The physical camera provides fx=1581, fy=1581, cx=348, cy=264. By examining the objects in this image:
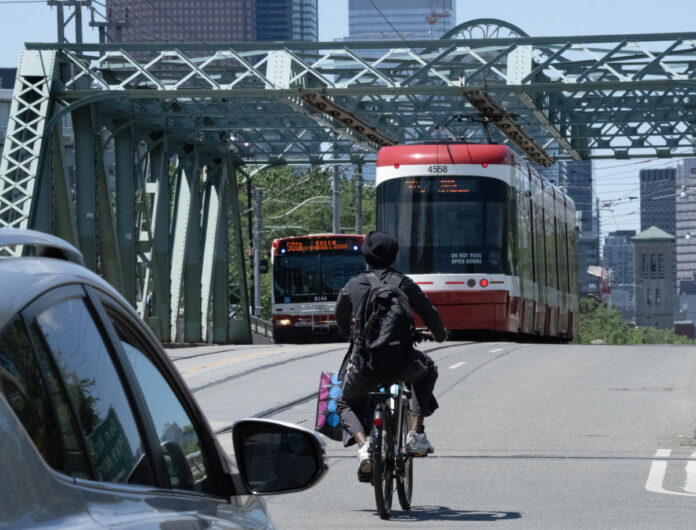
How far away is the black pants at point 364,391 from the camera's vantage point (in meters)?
9.17

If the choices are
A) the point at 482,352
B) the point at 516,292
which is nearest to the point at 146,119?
the point at 516,292

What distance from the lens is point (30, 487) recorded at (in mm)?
2045

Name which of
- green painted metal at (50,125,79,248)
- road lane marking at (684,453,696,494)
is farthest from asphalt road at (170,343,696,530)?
green painted metal at (50,125,79,248)

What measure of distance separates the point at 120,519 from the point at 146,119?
34202 millimetres

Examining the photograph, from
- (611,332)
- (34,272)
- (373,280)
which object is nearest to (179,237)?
(373,280)

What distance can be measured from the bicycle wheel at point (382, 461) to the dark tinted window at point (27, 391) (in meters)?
6.56

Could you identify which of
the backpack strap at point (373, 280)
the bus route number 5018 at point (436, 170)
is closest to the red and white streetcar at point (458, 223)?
the bus route number 5018 at point (436, 170)

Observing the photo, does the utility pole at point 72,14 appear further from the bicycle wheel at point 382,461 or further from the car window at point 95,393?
the car window at point 95,393

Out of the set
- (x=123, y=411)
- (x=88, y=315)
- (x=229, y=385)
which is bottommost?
(x=229, y=385)

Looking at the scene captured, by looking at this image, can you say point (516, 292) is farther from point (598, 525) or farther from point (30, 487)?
point (30, 487)

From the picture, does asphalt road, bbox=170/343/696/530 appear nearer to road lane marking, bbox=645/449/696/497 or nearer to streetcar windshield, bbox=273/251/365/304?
road lane marking, bbox=645/449/696/497

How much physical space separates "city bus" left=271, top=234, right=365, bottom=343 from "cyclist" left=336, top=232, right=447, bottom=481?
32250 millimetres

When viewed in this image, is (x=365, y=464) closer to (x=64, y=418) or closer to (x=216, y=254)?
(x=64, y=418)

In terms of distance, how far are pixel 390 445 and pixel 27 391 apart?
6.83m
